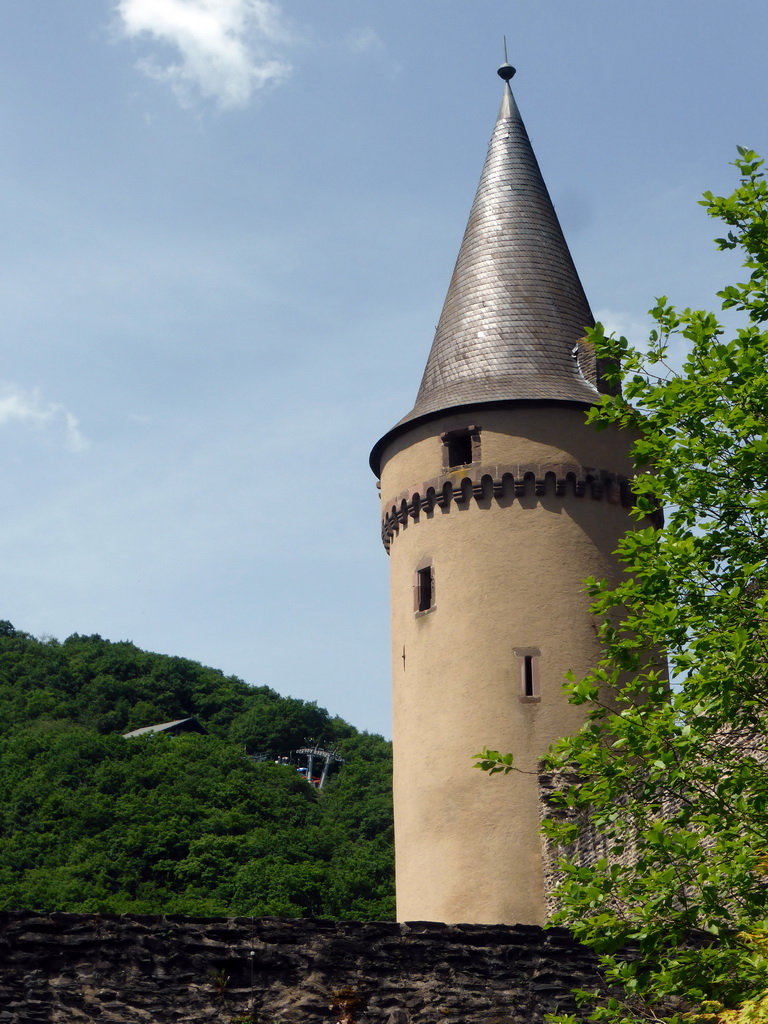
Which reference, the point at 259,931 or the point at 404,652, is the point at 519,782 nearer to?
the point at 404,652

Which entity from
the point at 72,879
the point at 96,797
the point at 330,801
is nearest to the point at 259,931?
the point at 72,879

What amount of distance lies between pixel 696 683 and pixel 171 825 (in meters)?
34.5

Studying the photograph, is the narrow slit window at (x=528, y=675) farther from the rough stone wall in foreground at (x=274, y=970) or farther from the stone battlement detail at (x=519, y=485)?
the rough stone wall in foreground at (x=274, y=970)

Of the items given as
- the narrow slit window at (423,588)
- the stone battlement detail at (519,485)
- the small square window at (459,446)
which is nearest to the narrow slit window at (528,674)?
the narrow slit window at (423,588)

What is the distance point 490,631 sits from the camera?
17.8 metres

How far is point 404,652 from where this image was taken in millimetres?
18797

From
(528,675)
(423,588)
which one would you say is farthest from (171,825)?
(528,675)

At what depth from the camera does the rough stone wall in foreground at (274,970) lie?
35.3ft

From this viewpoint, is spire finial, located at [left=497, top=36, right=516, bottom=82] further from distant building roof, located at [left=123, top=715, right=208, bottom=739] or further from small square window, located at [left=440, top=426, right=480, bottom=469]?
distant building roof, located at [left=123, top=715, right=208, bottom=739]

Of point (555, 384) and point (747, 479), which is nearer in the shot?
point (747, 479)

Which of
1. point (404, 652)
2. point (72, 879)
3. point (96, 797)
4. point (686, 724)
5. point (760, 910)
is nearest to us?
point (760, 910)

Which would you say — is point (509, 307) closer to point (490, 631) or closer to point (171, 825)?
point (490, 631)

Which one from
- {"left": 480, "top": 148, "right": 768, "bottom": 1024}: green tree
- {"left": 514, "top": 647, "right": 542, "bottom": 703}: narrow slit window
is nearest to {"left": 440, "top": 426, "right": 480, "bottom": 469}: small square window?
{"left": 514, "top": 647, "right": 542, "bottom": 703}: narrow slit window

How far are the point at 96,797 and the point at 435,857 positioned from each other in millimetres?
29638
